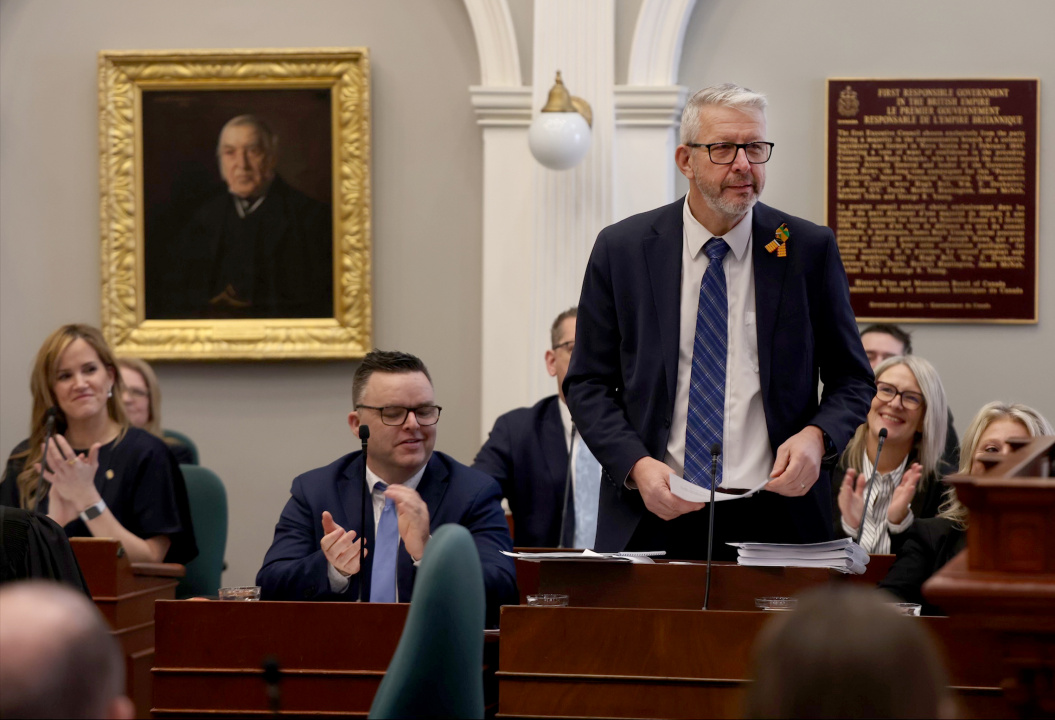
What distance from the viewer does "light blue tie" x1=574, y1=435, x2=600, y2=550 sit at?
15.2 ft

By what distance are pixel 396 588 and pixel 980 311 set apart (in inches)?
144

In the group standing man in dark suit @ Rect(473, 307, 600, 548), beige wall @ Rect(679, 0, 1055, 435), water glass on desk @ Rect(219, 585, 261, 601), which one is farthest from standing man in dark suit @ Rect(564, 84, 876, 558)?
beige wall @ Rect(679, 0, 1055, 435)

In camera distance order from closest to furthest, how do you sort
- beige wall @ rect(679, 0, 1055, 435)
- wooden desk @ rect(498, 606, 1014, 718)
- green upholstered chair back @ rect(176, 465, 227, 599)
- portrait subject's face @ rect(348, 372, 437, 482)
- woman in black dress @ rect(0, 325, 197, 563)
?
wooden desk @ rect(498, 606, 1014, 718), portrait subject's face @ rect(348, 372, 437, 482), woman in black dress @ rect(0, 325, 197, 563), green upholstered chair back @ rect(176, 465, 227, 599), beige wall @ rect(679, 0, 1055, 435)

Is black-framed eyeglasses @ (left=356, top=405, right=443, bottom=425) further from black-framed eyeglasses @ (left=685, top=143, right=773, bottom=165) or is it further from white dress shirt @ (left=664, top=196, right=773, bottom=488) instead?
black-framed eyeglasses @ (left=685, top=143, right=773, bottom=165)

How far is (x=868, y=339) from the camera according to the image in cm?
536

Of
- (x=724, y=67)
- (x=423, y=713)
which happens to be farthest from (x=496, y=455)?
(x=423, y=713)

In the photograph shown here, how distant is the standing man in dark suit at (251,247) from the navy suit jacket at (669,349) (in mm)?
3635

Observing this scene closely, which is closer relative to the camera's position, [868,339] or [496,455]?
[496,455]

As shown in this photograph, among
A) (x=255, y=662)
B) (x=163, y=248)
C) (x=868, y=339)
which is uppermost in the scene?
(x=163, y=248)

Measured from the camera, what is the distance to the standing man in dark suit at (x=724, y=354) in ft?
9.07

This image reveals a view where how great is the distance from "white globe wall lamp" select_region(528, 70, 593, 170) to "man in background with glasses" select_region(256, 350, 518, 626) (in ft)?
7.26

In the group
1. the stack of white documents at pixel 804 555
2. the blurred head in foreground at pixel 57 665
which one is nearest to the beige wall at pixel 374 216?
the stack of white documents at pixel 804 555

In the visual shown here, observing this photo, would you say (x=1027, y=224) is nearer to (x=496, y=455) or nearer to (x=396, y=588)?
(x=496, y=455)

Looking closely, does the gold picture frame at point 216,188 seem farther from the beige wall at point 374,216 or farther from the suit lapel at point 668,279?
the suit lapel at point 668,279
